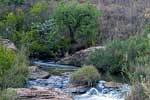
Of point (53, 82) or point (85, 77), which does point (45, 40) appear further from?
point (85, 77)

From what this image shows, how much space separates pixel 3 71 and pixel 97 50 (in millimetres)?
10784

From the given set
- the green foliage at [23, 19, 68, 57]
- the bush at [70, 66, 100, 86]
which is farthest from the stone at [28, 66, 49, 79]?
the green foliage at [23, 19, 68, 57]

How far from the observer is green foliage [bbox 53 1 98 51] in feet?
92.8

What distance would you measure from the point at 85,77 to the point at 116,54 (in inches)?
192

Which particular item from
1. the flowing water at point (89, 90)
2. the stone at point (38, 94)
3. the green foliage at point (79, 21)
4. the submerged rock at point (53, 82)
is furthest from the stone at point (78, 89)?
the green foliage at point (79, 21)

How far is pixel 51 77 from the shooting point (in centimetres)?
2022

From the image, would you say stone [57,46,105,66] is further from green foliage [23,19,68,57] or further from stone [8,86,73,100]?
stone [8,86,73,100]

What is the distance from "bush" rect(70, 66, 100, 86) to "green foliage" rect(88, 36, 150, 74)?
3342mm

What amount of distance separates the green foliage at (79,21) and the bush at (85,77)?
9.66 m

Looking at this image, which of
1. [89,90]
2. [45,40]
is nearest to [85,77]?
[89,90]

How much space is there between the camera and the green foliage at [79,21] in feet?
92.8

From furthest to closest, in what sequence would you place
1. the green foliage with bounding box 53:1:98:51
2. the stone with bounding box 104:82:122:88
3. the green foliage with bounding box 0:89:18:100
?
the green foliage with bounding box 53:1:98:51, the stone with bounding box 104:82:122:88, the green foliage with bounding box 0:89:18:100

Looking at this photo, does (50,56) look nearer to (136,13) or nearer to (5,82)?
(136,13)

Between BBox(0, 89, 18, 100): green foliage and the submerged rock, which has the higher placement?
BBox(0, 89, 18, 100): green foliage
